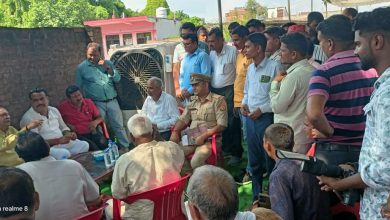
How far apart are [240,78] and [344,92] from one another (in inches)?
98.6

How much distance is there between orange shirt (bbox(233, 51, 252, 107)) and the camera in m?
4.91

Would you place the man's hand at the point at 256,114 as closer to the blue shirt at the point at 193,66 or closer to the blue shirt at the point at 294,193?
the blue shirt at the point at 193,66

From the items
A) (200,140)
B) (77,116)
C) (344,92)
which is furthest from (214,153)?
(77,116)

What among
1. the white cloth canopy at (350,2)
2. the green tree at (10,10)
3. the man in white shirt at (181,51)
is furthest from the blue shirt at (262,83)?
the green tree at (10,10)

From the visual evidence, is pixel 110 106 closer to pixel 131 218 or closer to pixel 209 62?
pixel 209 62

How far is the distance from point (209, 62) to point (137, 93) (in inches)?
89.1

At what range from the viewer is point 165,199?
2939 mm

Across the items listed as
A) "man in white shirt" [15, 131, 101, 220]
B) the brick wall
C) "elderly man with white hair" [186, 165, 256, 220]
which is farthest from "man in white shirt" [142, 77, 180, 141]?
"elderly man with white hair" [186, 165, 256, 220]

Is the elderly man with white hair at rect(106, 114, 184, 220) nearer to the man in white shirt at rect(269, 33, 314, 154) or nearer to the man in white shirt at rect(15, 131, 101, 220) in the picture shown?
Answer: the man in white shirt at rect(15, 131, 101, 220)

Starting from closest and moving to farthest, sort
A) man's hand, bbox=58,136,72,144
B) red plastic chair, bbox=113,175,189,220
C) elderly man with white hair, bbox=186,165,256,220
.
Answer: elderly man with white hair, bbox=186,165,256,220
red plastic chair, bbox=113,175,189,220
man's hand, bbox=58,136,72,144

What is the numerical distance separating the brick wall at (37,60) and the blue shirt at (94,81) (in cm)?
80

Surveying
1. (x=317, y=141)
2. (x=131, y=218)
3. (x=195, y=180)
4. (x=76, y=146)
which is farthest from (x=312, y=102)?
(x=76, y=146)

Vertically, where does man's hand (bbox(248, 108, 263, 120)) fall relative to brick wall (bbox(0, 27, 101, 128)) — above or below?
below

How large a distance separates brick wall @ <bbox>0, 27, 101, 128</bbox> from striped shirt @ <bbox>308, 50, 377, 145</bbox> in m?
4.71
